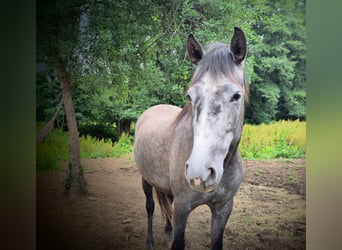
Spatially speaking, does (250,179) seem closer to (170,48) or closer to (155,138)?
(155,138)

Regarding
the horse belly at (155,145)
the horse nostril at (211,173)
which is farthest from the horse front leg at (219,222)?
the horse nostril at (211,173)

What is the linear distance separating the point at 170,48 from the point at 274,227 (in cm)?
120

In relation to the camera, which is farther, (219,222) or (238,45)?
(219,222)

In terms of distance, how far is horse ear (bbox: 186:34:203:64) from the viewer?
205 centimetres

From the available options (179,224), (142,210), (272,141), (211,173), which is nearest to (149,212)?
(142,210)

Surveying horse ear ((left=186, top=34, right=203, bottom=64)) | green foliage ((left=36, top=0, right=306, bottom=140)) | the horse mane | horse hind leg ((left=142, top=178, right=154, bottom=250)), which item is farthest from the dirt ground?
horse ear ((left=186, top=34, right=203, bottom=64))

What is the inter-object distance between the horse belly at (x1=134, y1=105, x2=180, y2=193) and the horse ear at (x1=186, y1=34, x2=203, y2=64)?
0.31m

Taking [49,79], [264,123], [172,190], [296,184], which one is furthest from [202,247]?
[49,79]

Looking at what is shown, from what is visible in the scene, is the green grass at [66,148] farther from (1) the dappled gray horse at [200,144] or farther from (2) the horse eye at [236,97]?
(2) the horse eye at [236,97]

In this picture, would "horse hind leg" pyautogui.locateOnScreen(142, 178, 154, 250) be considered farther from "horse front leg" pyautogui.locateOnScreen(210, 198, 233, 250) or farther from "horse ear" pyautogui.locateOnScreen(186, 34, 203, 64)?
"horse ear" pyautogui.locateOnScreen(186, 34, 203, 64)

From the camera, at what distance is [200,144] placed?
5.84 feet

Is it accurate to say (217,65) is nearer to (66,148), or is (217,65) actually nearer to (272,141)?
(272,141)

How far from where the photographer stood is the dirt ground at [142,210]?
2.19 m

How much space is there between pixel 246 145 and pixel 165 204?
0.57 metres
